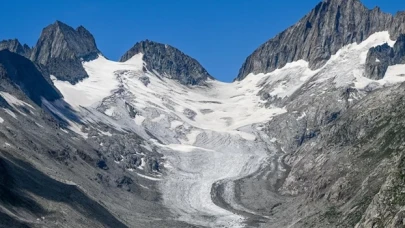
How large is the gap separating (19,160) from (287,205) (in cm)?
6716

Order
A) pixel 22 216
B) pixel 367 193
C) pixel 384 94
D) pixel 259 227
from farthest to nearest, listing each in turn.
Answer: pixel 384 94 < pixel 259 227 < pixel 367 193 < pixel 22 216

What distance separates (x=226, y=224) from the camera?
16112 cm

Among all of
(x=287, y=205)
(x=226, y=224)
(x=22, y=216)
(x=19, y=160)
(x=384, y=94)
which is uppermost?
(x=384, y=94)

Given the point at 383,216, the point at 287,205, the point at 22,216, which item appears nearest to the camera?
the point at 383,216

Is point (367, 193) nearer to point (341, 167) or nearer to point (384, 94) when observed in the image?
point (341, 167)

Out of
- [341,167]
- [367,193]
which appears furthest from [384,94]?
[367,193]

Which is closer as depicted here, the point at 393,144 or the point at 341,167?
the point at 393,144

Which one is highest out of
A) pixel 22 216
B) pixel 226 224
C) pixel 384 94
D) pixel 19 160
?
pixel 384 94

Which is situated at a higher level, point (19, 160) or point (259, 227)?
point (259, 227)

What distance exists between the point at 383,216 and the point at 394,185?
18.3ft

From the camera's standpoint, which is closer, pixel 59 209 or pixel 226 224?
pixel 59 209

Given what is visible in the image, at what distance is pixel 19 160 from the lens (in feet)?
464

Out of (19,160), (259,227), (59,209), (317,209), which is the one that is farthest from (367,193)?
(19,160)

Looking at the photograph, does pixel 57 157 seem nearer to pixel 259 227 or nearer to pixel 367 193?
pixel 259 227
